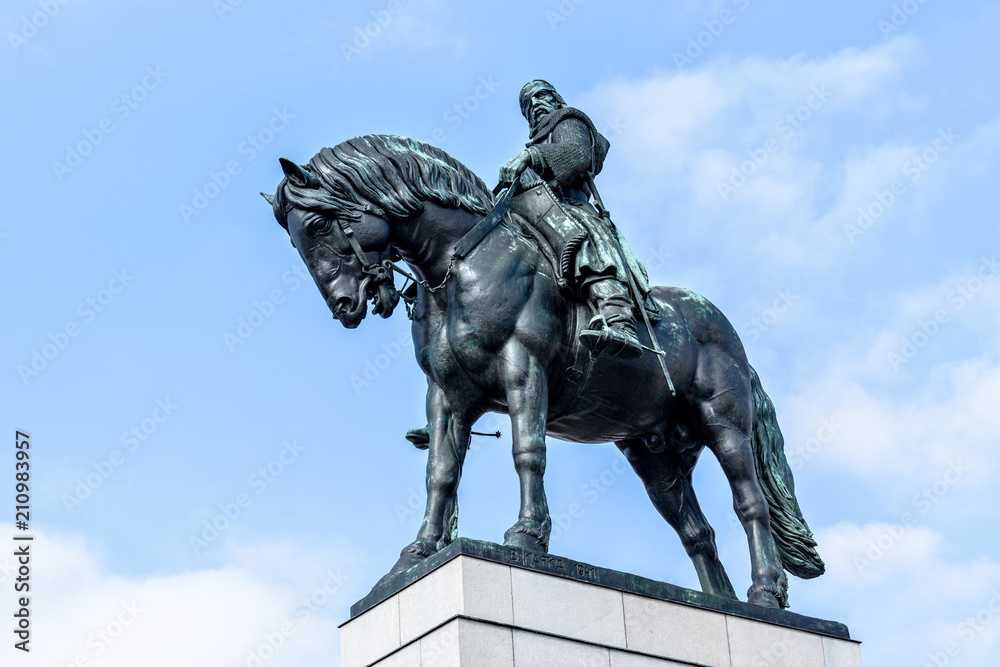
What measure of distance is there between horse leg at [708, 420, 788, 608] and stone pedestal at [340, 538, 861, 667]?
78 centimetres

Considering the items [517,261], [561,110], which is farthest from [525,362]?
[561,110]

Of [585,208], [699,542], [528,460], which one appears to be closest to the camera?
[528,460]

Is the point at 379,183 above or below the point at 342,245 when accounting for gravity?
above

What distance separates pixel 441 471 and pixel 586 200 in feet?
9.58

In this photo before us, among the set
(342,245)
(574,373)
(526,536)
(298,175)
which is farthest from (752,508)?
(298,175)

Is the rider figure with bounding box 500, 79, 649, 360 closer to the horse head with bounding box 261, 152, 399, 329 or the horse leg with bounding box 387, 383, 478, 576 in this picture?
the horse leg with bounding box 387, 383, 478, 576

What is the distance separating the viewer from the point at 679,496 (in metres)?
12.8

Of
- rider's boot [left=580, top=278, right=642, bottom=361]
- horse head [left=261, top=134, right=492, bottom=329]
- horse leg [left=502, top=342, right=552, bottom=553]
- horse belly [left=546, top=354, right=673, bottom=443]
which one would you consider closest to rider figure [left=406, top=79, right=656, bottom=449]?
rider's boot [left=580, top=278, right=642, bottom=361]

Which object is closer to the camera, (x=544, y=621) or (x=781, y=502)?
(x=544, y=621)

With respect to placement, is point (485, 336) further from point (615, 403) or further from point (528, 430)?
point (615, 403)

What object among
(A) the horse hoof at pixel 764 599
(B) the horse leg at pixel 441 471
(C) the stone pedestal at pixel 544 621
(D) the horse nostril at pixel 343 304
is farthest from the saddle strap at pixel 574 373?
(A) the horse hoof at pixel 764 599

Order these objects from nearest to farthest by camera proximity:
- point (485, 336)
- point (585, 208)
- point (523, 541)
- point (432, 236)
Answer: point (523, 541), point (485, 336), point (432, 236), point (585, 208)

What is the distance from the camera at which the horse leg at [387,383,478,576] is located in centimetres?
1101

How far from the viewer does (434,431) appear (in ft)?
37.3
